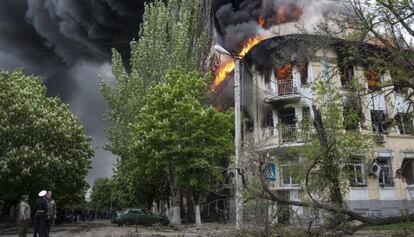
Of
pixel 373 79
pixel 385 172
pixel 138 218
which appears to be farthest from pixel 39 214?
pixel 385 172

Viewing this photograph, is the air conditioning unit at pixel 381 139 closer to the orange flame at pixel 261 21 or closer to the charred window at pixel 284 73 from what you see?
the charred window at pixel 284 73

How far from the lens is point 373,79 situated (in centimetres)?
1577

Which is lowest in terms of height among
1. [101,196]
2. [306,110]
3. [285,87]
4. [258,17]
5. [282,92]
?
[101,196]

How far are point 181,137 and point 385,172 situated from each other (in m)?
15.7

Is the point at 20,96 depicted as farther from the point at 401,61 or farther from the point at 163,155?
the point at 401,61

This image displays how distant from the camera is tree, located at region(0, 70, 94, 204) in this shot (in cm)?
2814

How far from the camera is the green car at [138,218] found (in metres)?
35.7

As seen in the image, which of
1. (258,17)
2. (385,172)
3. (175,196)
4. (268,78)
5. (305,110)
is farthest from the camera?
(258,17)

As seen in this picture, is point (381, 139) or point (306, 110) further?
point (381, 139)

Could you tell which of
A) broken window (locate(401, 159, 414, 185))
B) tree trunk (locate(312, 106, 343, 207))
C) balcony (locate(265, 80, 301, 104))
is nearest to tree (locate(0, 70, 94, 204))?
balcony (locate(265, 80, 301, 104))

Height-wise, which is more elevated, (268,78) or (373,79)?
(268,78)

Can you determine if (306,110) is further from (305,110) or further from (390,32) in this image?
(390,32)

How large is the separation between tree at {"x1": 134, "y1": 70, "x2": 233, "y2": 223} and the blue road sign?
454 inches

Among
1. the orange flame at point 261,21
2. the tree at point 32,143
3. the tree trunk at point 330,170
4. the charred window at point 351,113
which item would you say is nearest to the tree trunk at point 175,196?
the tree at point 32,143
